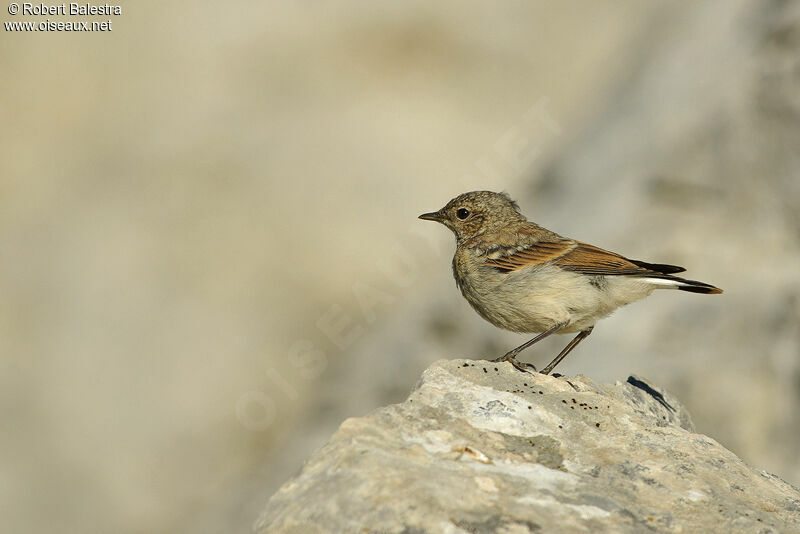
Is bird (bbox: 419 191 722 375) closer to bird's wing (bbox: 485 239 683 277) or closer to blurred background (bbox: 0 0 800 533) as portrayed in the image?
bird's wing (bbox: 485 239 683 277)

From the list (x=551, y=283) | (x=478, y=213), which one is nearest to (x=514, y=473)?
(x=551, y=283)

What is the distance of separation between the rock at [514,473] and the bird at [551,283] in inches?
70.7

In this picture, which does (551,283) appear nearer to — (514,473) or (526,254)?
(526,254)

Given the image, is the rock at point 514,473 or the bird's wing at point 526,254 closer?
the rock at point 514,473

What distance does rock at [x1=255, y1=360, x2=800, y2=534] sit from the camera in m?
3.79

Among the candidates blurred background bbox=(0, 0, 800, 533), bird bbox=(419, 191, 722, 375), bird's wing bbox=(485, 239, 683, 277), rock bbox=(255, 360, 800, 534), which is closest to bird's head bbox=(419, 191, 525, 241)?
bird bbox=(419, 191, 722, 375)

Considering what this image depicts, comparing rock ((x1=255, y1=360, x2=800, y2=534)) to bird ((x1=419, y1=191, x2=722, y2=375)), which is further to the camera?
bird ((x1=419, y1=191, x2=722, y2=375))

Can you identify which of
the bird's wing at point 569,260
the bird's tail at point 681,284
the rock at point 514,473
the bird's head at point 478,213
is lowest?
the rock at point 514,473

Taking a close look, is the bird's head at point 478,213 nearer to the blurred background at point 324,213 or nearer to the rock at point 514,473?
the blurred background at point 324,213

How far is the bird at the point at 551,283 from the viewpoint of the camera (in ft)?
24.2

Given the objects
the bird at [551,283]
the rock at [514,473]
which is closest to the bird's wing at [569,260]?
the bird at [551,283]

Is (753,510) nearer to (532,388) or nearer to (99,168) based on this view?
(532,388)

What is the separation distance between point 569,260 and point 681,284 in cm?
90

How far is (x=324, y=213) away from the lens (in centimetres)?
1413
